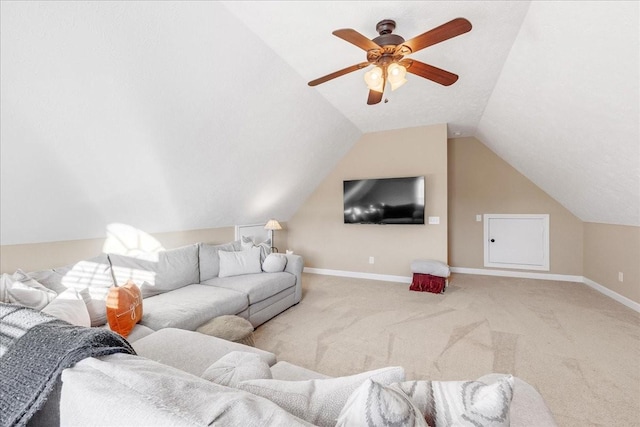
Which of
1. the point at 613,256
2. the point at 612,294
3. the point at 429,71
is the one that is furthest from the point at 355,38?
the point at 612,294

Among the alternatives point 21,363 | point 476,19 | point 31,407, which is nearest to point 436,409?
point 31,407

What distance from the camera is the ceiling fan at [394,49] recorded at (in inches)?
69.6

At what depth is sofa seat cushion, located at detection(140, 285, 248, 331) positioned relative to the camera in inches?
85.3

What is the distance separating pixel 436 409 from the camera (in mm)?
707

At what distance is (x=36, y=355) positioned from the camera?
781 millimetres

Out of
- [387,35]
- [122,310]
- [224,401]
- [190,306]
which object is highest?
[387,35]

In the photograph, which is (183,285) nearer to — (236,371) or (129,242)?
(129,242)

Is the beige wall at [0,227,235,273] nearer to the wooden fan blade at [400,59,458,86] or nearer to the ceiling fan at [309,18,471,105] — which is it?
the ceiling fan at [309,18,471,105]

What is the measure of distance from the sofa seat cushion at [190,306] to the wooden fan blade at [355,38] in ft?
7.68

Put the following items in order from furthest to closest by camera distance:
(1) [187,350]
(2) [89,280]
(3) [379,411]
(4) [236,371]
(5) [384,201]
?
1. (5) [384,201]
2. (2) [89,280]
3. (1) [187,350]
4. (4) [236,371]
5. (3) [379,411]

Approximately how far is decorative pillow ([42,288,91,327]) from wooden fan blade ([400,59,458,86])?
2.76m

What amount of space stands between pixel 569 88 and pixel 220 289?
3.57 metres

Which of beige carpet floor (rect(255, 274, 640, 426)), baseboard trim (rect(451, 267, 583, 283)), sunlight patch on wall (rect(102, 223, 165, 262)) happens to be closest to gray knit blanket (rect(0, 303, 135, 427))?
beige carpet floor (rect(255, 274, 640, 426))

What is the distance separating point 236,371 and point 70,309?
1.32 meters
